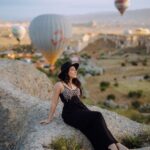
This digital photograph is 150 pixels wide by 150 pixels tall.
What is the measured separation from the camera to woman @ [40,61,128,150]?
20.4ft

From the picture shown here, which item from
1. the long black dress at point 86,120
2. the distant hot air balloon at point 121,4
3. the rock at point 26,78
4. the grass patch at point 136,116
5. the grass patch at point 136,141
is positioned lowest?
the distant hot air balloon at point 121,4

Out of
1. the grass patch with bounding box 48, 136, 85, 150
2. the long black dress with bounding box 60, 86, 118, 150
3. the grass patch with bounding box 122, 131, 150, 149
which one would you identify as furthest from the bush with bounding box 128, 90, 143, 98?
the grass patch with bounding box 48, 136, 85, 150

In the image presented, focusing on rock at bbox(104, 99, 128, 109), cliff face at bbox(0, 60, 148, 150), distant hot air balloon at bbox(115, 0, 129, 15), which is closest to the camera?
cliff face at bbox(0, 60, 148, 150)

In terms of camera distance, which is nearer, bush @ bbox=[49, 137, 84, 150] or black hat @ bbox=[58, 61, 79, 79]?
bush @ bbox=[49, 137, 84, 150]

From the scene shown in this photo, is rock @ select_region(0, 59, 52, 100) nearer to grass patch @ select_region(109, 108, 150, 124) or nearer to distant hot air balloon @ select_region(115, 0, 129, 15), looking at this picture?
grass patch @ select_region(109, 108, 150, 124)

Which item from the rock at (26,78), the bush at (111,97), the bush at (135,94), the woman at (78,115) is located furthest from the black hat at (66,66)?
the bush at (135,94)

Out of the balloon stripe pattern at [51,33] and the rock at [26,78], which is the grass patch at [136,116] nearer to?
the rock at [26,78]

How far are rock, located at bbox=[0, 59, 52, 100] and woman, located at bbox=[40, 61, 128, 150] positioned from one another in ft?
13.9

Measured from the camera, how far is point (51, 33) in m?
23.6

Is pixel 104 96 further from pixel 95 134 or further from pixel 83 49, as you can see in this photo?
pixel 83 49

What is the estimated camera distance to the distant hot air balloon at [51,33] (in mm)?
23594

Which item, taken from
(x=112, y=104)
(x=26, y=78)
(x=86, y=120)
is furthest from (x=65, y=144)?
(x=112, y=104)

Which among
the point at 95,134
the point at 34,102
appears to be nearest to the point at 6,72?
the point at 34,102

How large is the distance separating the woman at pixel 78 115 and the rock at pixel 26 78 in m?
4.24
